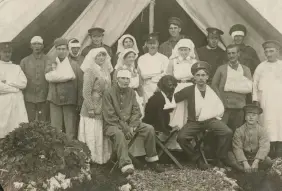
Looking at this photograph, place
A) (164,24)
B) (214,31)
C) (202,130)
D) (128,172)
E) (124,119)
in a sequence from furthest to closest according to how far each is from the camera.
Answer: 1. (164,24)
2. (214,31)
3. (202,130)
4. (124,119)
5. (128,172)

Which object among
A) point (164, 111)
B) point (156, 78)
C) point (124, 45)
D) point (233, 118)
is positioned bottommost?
point (233, 118)

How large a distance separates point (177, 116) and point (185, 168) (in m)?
0.50

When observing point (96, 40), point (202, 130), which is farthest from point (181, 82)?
point (96, 40)

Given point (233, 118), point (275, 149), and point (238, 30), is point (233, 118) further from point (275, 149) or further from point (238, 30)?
point (238, 30)

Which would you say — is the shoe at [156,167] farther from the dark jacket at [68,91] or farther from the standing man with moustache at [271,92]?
the standing man with moustache at [271,92]

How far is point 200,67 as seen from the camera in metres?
4.82

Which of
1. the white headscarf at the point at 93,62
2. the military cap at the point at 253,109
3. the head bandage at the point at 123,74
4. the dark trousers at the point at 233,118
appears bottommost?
the dark trousers at the point at 233,118

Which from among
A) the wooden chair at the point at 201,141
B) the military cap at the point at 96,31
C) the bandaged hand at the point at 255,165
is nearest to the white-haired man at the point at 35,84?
the military cap at the point at 96,31

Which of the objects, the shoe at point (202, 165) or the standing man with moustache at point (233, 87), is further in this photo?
the standing man with moustache at point (233, 87)

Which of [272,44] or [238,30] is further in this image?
[238,30]

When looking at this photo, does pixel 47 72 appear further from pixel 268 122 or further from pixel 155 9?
pixel 268 122

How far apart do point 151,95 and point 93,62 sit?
25.6 inches

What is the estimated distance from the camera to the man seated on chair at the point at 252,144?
4758mm

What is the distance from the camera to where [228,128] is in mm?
4770
